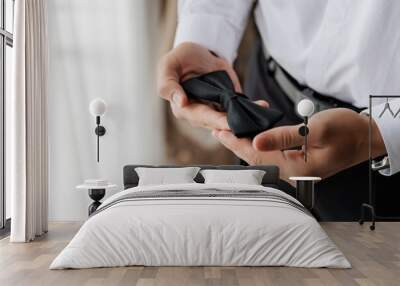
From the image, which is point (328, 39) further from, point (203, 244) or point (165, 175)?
point (203, 244)

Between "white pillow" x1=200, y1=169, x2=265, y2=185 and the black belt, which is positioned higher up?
the black belt

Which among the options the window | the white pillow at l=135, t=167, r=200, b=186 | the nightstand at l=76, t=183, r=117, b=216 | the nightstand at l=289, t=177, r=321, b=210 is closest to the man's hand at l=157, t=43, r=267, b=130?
the white pillow at l=135, t=167, r=200, b=186

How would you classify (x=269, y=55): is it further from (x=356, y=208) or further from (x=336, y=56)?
(x=356, y=208)

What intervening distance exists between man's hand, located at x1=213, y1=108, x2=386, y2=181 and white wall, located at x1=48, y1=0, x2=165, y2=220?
96cm

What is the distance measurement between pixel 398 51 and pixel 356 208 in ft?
5.74

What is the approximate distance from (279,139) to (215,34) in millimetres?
1305

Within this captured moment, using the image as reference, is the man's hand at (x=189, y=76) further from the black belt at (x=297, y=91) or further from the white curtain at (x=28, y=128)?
the white curtain at (x=28, y=128)

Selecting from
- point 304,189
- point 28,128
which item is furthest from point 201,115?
point 28,128

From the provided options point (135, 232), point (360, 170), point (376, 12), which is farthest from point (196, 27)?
point (135, 232)

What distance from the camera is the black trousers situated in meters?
6.45

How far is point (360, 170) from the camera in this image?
6469mm

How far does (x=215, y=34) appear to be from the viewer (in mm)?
6344

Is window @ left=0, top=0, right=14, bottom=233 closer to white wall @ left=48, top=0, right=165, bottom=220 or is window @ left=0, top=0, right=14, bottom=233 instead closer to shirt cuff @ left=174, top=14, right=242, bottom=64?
white wall @ left=48, top=0, right=165, bottom=220

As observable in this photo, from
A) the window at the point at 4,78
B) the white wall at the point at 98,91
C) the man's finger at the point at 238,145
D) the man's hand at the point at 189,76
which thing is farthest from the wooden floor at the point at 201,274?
the man's hand at the point at 189,76
